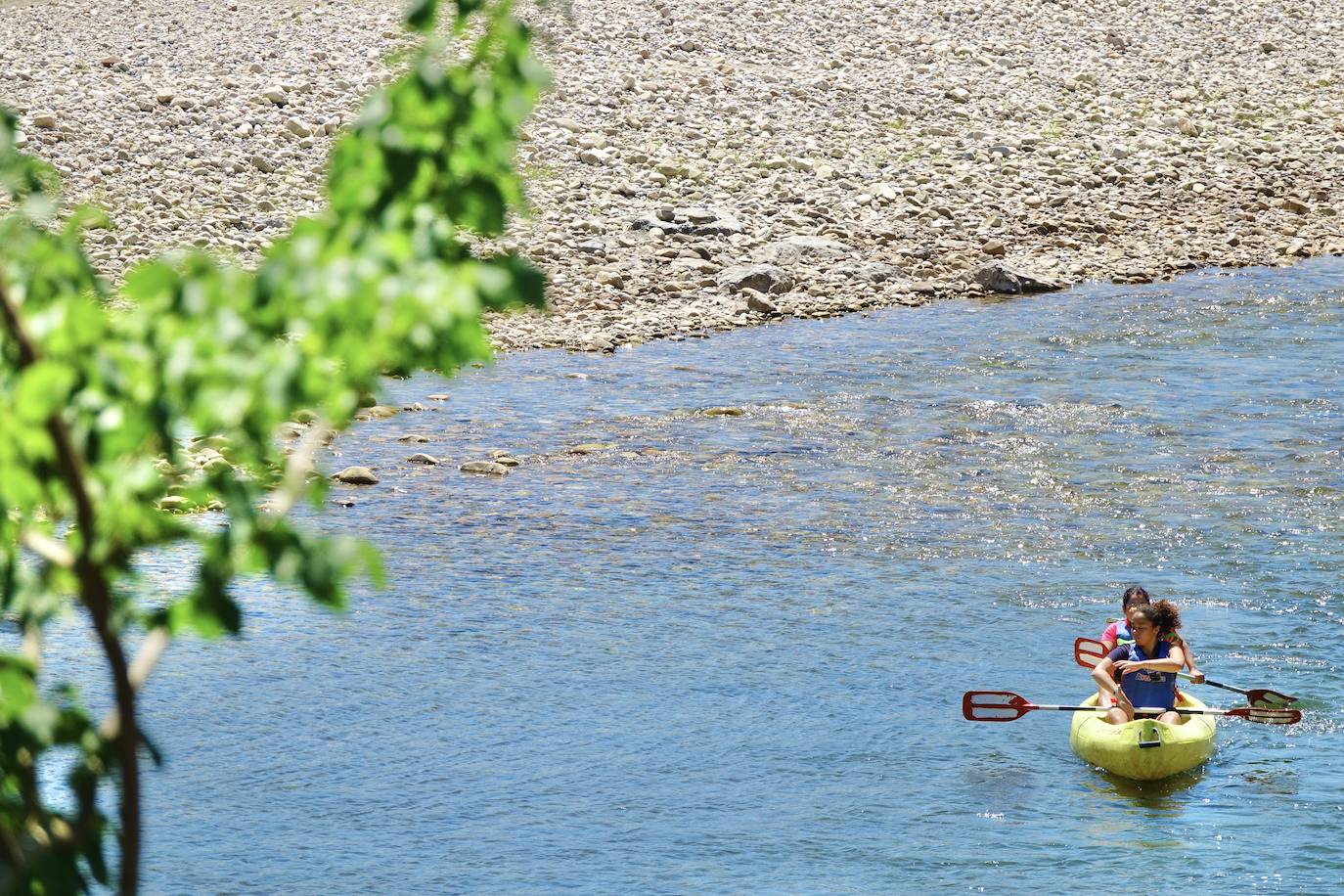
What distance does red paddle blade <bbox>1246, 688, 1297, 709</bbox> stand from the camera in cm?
1220

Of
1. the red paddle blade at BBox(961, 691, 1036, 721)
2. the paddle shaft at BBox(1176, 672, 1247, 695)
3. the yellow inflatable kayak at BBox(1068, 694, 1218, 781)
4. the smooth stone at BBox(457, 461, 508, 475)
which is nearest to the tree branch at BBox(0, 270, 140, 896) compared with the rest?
the red paddle blade at BBox(961, 691, 1036, 721)

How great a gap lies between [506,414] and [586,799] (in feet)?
29.0

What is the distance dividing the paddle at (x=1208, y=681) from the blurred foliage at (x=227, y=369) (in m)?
9.35

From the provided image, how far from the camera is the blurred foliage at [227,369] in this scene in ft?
11.4

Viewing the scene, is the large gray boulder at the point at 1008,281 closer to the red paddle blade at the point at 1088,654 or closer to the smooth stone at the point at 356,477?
the smooth stone at the point at 356,477

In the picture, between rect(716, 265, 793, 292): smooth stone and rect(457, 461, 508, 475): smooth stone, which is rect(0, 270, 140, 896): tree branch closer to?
rect(457, 461, 508, 475): smooth stone

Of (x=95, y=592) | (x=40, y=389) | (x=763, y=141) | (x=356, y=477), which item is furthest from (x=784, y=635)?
(x=763, y=141)

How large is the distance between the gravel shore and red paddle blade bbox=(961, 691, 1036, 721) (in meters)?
10.5

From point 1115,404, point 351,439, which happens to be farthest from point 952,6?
point 351,439

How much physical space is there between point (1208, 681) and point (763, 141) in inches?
631

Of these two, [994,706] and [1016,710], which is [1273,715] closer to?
[1016,710]

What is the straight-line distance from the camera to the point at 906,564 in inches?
595

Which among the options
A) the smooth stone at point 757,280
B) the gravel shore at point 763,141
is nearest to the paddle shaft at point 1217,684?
the gravel shore at point 763,141

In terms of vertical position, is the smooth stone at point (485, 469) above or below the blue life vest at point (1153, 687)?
above
